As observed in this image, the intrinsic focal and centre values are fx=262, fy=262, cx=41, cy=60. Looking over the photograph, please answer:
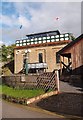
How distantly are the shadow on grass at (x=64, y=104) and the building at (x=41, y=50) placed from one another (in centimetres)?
2536

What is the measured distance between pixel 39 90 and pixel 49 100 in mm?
3870

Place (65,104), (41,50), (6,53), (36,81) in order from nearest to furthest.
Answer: (65,104) < (36,81) < (41,50) < (6,53)

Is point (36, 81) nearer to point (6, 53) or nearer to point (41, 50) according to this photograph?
point (41, 50)

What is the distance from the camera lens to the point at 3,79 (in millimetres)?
29734

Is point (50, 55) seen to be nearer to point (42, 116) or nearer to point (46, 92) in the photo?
point (46, 92)

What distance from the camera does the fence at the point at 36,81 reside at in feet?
75.6

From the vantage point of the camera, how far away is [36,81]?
24.5 m

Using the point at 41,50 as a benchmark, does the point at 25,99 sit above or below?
below

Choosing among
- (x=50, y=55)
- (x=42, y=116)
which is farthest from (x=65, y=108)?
(x=50, y=55)

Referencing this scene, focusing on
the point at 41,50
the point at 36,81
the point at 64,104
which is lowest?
the point at 64,104

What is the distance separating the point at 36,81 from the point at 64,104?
7.36m

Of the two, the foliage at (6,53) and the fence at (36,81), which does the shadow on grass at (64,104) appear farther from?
the foliage at (6,53)

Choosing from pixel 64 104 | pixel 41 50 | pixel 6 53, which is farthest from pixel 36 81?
pixel 6 53

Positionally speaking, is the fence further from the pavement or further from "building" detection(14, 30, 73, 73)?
"building" detection(14, 30, 73, 73)
